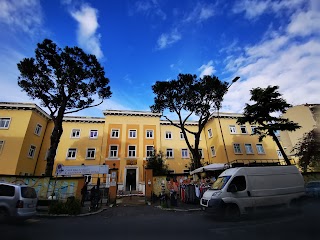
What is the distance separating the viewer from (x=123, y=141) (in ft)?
89.2

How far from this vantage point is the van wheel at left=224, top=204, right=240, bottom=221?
7.60 m

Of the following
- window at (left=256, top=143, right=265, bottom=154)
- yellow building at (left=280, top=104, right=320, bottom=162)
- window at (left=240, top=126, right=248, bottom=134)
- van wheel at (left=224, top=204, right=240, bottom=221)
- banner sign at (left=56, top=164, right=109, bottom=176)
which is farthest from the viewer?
window at (left=240, top=126, right=248, bottom=134)

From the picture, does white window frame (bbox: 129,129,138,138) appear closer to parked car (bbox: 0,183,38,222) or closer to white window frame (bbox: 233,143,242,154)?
white window frame (bbox: 233,143,242,154)

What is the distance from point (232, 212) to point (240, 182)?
4.99ft

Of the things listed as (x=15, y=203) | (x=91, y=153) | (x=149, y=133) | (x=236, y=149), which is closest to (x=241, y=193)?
(x=15, y=203)

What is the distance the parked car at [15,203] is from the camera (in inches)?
271

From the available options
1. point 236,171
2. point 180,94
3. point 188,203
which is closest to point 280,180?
point 236,171

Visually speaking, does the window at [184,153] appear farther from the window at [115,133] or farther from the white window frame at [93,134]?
the white window frame at [93,134]

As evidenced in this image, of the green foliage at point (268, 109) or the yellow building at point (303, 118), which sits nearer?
the green foliage at point (268, 109)

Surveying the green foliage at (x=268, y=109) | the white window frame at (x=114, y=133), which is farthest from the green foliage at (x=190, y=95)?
the white window frame at (x=114, y=133)

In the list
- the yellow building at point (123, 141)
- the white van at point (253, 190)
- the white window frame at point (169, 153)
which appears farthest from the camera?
the white window frame at point (169, 153)

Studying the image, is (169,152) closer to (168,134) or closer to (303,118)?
(168,134)

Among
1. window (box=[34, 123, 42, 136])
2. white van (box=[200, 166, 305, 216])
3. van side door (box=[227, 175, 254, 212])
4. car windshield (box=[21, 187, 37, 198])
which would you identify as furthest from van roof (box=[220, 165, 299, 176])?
window (box=[34, 123, 42, 136])

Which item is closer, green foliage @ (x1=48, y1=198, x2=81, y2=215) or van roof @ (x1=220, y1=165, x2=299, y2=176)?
van roof @ (x1=220, y1=165, x2=299, y2=176)
